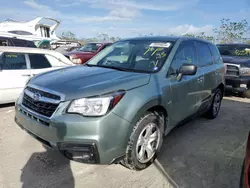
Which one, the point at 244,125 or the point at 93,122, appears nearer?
→ the point at 93,122

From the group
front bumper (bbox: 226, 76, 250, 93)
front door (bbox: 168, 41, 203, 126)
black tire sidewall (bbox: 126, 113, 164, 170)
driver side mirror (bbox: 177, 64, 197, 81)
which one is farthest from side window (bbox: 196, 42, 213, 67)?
front bumper (bbox: 226, 76, 250, 93)

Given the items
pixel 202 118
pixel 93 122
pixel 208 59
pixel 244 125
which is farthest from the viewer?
pixel 202 118

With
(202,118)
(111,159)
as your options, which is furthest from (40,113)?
(202,118)

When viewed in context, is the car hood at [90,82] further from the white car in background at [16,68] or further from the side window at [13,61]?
the side window at [13,61]

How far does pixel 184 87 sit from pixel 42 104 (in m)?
2.05

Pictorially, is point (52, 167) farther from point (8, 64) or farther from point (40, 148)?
point (8, 64)

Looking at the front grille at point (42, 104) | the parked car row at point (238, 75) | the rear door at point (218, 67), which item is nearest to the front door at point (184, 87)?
the rear door at point (218, 67)

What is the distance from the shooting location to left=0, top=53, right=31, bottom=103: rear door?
5004 millimetres

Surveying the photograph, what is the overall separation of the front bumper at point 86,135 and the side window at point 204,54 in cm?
241

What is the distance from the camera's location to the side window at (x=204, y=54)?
4080 millimetres

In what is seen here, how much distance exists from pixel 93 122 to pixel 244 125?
12.5ft

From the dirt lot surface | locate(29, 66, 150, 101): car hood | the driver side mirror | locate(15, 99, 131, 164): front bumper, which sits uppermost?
the driver side mirror

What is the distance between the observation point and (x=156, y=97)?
8.96ft

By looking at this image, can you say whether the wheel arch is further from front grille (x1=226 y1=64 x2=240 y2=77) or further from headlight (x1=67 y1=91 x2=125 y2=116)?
front grille (x1=226 y1=64 x2=240 y2=77)
